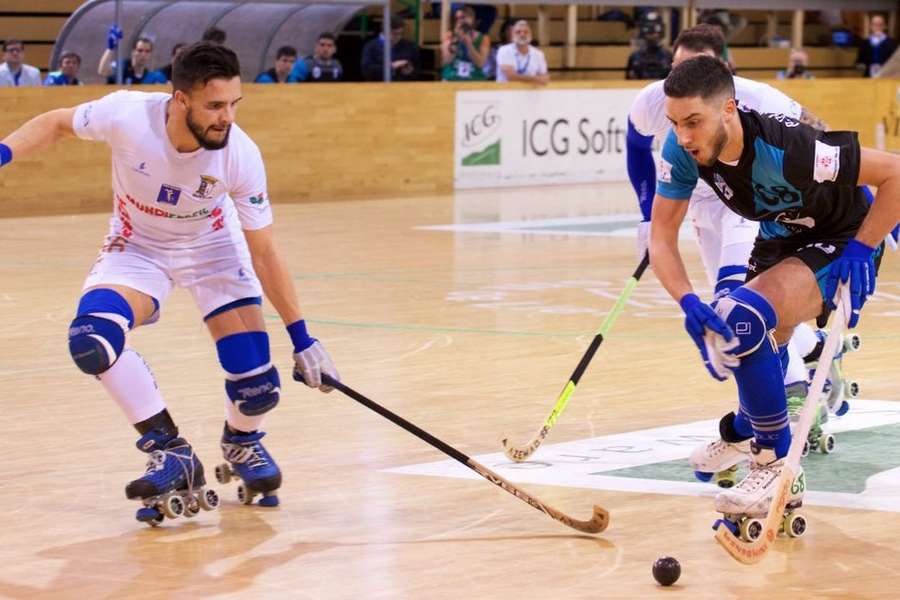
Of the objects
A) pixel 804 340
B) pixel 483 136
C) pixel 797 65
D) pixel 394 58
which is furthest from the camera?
pixel 797 65

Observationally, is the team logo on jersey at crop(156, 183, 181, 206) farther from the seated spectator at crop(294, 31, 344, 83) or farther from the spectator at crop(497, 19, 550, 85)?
the spectator at crop(497, 19, 550, 85)

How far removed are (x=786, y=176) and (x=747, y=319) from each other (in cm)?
49

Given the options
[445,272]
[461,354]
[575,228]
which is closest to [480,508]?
[461,354]

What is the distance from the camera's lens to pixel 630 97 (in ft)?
78.9

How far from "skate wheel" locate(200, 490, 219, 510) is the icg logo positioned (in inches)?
640

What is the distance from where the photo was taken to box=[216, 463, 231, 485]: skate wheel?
6.90 m

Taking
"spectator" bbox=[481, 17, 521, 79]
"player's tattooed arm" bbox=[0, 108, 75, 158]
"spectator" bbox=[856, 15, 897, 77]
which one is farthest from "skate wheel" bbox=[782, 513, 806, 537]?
"spectator" bbox=[856, 15, 897, 77]

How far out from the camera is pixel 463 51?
2314 cm

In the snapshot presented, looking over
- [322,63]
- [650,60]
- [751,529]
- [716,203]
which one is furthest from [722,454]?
[650,60]

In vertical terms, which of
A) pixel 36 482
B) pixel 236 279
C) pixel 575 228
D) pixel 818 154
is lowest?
pixel 575 228

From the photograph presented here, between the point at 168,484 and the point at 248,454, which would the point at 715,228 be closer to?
the point at 248,454

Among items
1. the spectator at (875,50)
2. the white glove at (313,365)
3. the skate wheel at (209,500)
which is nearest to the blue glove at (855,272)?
the white glove at (313,365)

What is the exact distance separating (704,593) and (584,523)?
768 millimetres

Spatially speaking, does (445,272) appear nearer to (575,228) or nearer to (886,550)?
(575,228)
